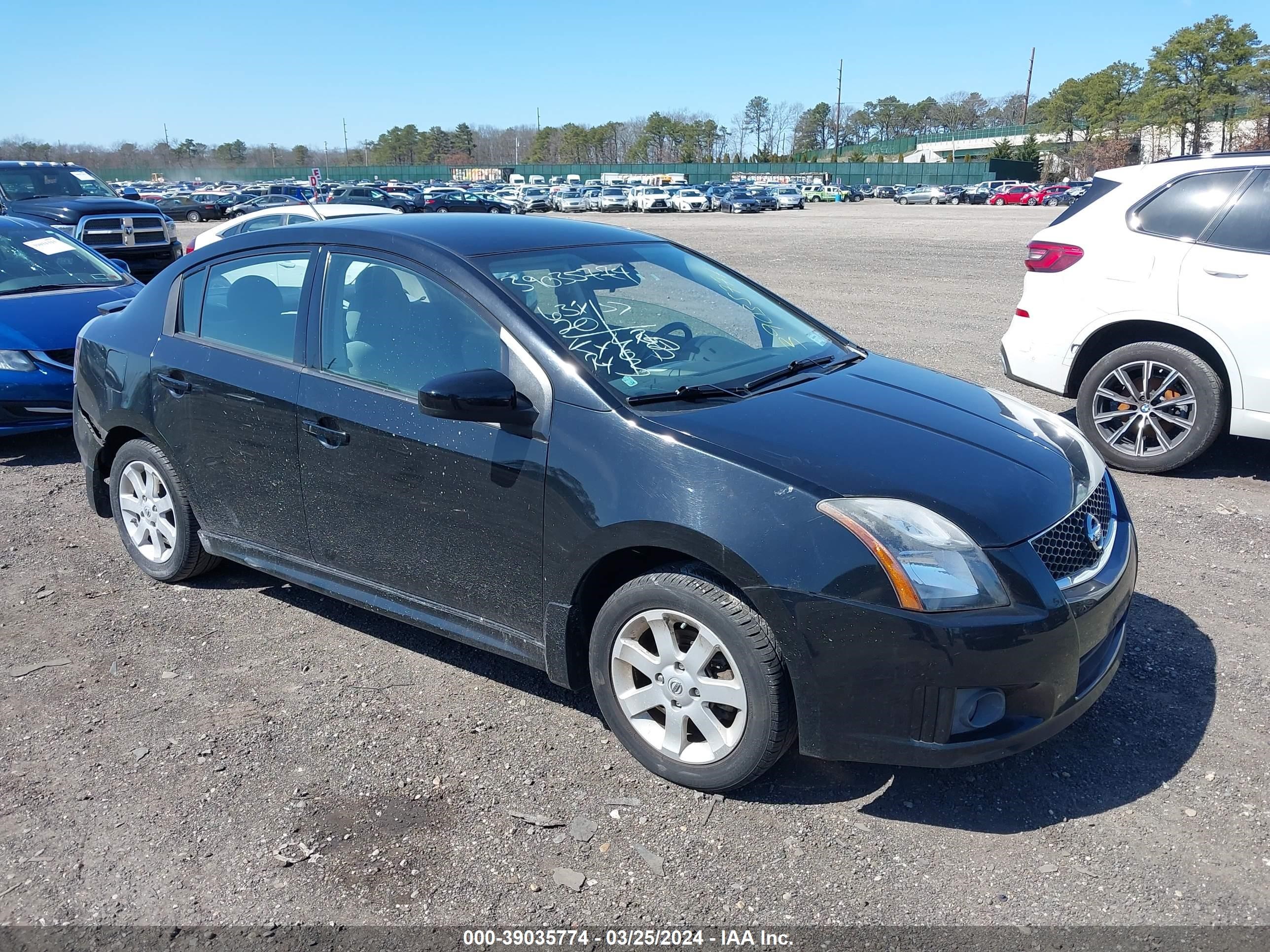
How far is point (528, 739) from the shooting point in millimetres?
3541

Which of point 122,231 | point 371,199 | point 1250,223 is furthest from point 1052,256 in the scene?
point 371,199

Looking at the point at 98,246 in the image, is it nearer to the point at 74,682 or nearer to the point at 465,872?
the point at 74,682

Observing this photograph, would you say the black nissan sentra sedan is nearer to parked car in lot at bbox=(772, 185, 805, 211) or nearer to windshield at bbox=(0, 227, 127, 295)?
windshield at bbox=(0, 227, 127, 295)

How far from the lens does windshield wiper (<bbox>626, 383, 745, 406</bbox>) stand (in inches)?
130

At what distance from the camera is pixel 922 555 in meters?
2.81

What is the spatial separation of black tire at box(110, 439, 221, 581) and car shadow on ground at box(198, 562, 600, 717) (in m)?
0.16

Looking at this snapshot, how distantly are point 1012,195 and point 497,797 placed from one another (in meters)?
67.4

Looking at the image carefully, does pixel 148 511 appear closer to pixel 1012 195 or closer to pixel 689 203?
pixel 689 203

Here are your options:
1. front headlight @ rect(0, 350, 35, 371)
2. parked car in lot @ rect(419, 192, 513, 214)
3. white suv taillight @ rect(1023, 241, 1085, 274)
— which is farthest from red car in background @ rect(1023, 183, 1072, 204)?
front headlight @ rect(0, 350, 35, 371)

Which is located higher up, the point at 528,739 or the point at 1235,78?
the point at 1235,78

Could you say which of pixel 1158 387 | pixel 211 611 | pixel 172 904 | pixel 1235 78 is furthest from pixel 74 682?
pixel 1235 78

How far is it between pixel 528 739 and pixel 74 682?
1.89 metres

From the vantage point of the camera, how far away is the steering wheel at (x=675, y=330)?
3785mm

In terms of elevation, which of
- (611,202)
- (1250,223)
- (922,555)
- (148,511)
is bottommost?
(148,511)
